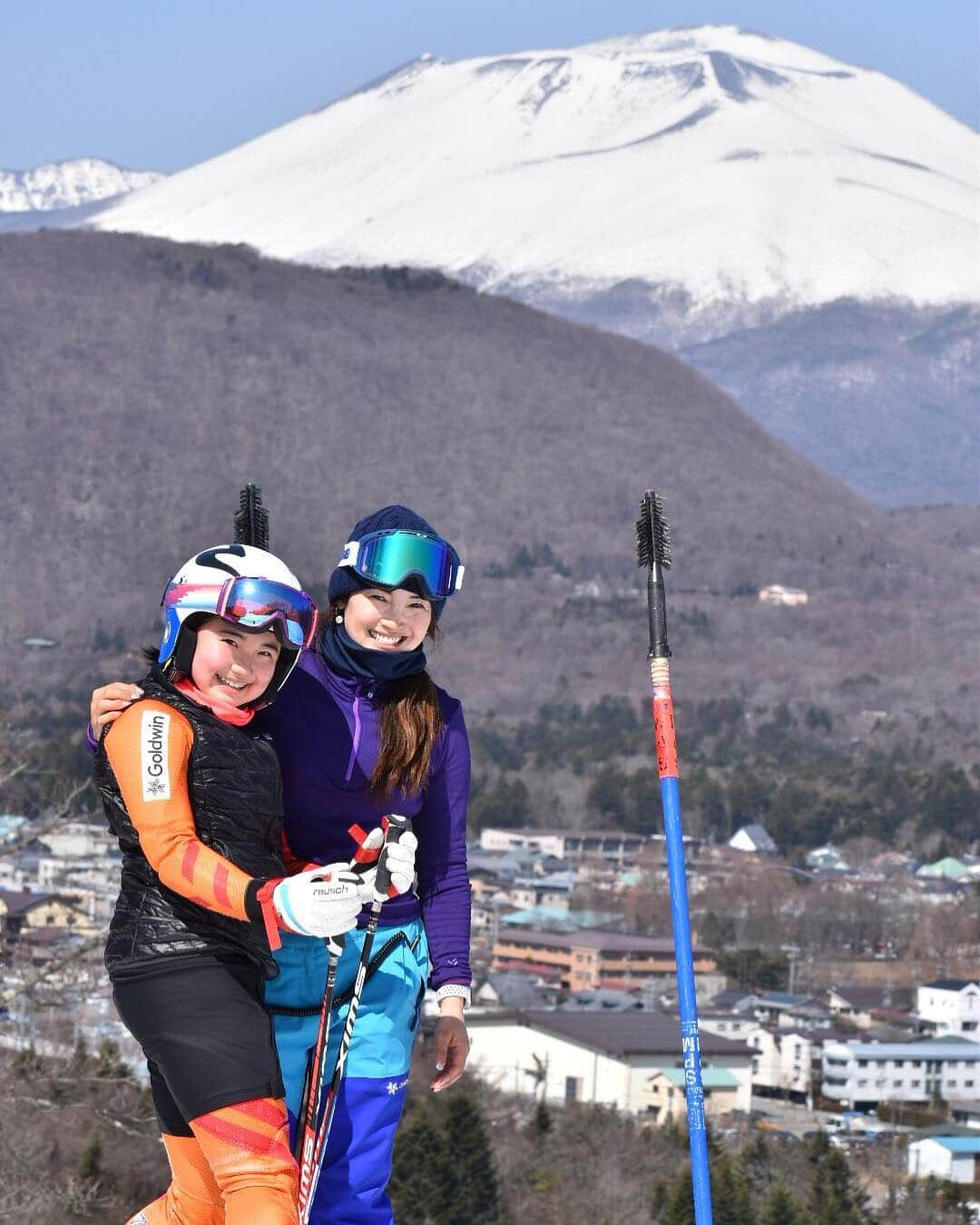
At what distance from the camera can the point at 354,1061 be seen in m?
3.64

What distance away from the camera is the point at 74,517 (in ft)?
598

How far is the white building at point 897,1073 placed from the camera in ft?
145

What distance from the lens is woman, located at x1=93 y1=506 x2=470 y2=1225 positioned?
360 cm

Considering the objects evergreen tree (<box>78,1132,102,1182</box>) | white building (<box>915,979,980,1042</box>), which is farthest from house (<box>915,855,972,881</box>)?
evergreen tree (<box>78,1132,102,1182</box>)

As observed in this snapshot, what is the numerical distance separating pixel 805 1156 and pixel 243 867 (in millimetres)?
27248

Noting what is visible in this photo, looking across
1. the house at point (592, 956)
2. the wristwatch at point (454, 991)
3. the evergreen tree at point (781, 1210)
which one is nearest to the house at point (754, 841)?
the house at point (592, 956)

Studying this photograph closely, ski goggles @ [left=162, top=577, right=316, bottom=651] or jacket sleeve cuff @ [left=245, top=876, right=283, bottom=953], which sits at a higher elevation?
ski goggles @ [left=162, top=577, right=316, bottom=651]

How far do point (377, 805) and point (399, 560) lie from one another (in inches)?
15.9

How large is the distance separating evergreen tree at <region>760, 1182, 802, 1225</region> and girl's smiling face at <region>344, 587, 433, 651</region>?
769 inches

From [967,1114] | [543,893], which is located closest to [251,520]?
[967,1114]

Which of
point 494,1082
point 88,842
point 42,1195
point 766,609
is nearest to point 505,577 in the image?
point 766,609

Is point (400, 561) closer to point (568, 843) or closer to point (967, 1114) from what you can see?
point (967, 1114)

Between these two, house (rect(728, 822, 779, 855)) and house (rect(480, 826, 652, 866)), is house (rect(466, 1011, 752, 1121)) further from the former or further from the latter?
house (rect(480, 826, 652, 866))

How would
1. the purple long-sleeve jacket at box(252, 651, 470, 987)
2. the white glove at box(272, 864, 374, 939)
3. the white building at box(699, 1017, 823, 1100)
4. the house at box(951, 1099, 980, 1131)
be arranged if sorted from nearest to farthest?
the white glove at box(272, 864, 374, 939) → the purple long-sleeve jacket at box(252, 651, 470, 987) → the house at box(951, 1099, 980, 1131) → the white building at box(699, 1017, 823, 1100)
